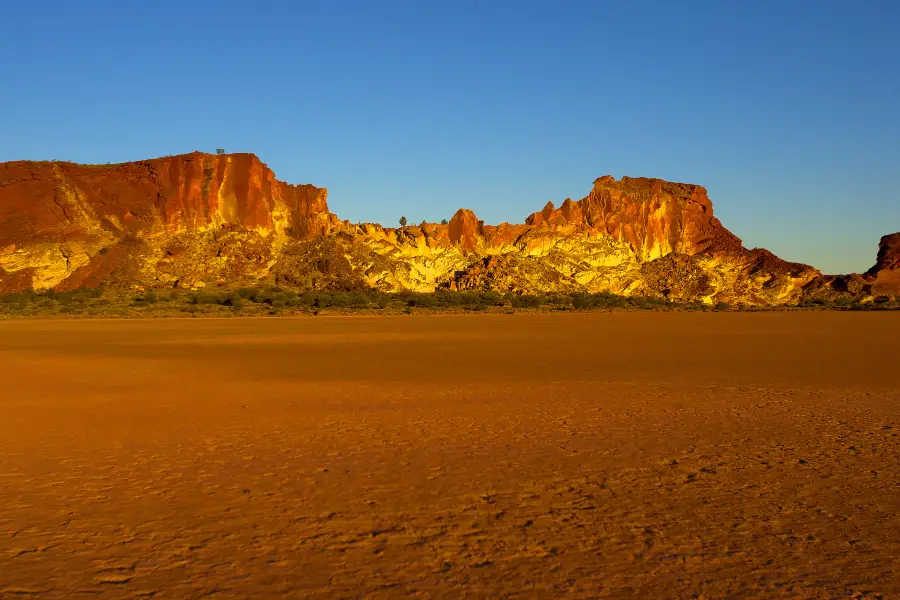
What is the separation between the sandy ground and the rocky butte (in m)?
58.2

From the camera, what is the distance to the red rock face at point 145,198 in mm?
73875

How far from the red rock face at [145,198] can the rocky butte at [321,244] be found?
6.1 inches

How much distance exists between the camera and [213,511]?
5.74m

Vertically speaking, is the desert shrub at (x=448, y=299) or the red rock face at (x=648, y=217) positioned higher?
the red rock face at (x=648, y=217)

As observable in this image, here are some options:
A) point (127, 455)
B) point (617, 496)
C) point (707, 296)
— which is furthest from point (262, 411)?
point (707, 296)

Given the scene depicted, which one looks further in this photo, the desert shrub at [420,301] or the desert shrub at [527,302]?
the desert shrub at [527,302]

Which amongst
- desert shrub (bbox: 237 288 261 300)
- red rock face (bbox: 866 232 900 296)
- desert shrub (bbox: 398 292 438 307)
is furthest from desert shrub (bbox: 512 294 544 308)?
red rock face (bbox: 866 232 900 296)

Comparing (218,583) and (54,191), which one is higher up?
(54,191)

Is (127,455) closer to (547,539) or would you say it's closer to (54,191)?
(547,539)

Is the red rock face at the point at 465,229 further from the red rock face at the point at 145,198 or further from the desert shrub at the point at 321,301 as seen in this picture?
the desert shrub at the point at 321,301

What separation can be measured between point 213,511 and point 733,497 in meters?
4.30

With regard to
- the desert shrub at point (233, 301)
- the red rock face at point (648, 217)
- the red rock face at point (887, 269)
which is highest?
the red rock face at point (648, 217)

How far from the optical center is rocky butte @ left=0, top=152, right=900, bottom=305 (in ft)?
229

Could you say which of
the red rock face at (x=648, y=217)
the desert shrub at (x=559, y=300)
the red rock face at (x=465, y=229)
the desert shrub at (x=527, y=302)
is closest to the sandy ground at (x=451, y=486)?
the desert shrub at (x=527, y=302)
